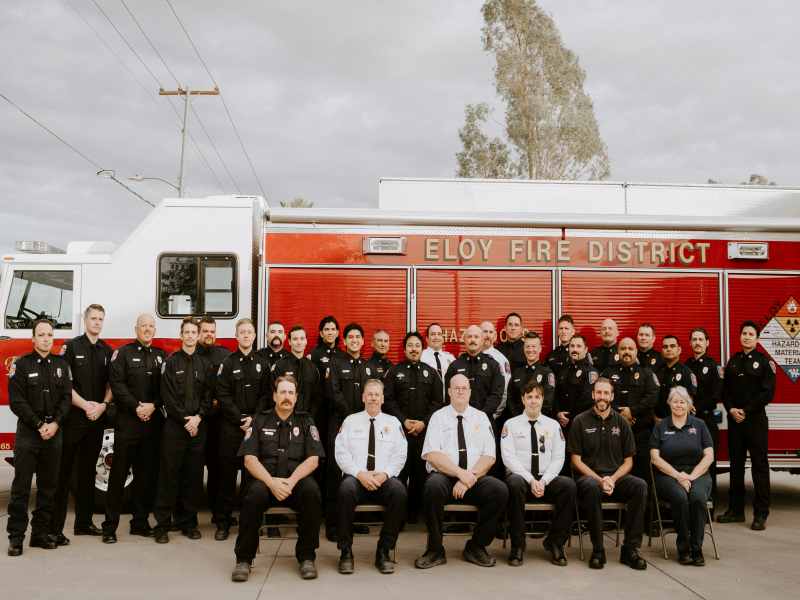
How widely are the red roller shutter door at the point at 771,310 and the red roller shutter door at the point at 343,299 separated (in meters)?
3.73

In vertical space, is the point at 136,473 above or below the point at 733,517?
above

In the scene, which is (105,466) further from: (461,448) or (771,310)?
(771,310)

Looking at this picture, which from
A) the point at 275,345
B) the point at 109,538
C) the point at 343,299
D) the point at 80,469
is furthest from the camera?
the point at 343,299

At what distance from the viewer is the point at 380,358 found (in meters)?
7.22

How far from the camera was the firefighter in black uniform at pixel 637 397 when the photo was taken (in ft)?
23.0

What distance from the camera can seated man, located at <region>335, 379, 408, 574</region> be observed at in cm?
570

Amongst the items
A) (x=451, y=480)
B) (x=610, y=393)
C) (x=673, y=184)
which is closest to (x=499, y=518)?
(x=451, y=480)

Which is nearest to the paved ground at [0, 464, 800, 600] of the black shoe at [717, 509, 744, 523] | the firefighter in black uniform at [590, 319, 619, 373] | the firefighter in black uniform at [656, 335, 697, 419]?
the black shoe at [717, 509, 744, 523]

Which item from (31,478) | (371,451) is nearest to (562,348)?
(371,451)

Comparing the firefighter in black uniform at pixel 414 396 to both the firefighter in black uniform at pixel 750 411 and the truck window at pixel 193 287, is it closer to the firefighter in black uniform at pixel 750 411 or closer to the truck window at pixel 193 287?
the truck window at pixel 193 287

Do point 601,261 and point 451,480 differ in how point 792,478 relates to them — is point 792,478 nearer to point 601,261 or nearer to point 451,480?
point 601,261

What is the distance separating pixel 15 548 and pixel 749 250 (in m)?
7.96

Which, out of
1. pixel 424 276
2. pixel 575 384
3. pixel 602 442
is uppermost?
pixel 424 276

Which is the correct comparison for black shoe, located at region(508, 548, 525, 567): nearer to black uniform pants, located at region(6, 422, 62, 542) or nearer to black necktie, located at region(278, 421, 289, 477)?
black necktie, located at region(278, 421, 289, 477)
